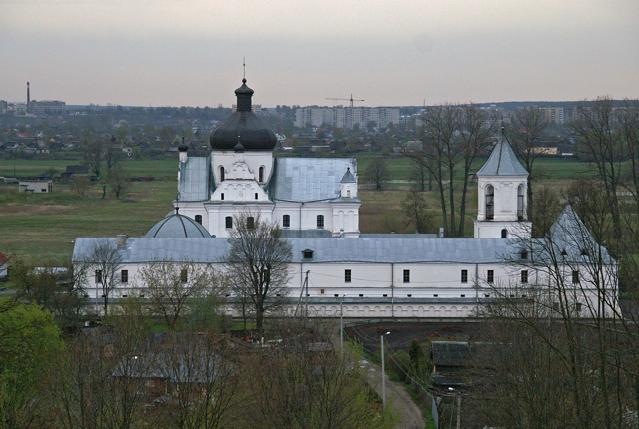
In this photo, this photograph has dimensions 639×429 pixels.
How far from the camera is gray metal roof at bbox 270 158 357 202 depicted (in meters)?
44.9

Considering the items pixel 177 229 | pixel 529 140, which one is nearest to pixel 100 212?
pixel 529 140

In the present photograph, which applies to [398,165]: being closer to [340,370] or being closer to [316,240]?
[316,240]

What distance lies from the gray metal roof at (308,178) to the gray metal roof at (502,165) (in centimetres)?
544

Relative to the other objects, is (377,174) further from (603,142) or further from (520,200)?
(520,200)

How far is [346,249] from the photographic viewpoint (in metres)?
38.4

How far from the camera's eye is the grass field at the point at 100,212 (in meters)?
52.8

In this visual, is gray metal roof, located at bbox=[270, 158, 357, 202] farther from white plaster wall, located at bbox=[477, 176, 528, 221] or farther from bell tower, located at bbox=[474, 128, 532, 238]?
white plaster wall, located at bbox=[477, 176, 528, 221]

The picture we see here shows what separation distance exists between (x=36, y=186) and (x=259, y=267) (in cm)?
4676

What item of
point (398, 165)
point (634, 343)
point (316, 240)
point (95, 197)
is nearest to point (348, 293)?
point (316, 240)

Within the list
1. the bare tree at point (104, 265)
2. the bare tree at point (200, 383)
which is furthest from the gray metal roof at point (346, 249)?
the bare tree at point (200, 383)

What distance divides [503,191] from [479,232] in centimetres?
147

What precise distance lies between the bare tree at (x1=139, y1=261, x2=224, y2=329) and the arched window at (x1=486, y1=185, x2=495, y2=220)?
940 cm

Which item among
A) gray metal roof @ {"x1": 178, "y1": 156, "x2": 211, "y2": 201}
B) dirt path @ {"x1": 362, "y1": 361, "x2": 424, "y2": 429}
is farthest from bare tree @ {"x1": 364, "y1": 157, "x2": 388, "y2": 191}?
dirt path @ {"x1": 362, "y1": 361, "x2": 424, "y2": 429}

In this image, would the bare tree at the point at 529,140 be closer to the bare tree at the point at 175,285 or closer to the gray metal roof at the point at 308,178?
the gray metal roof at the point at 308,178
